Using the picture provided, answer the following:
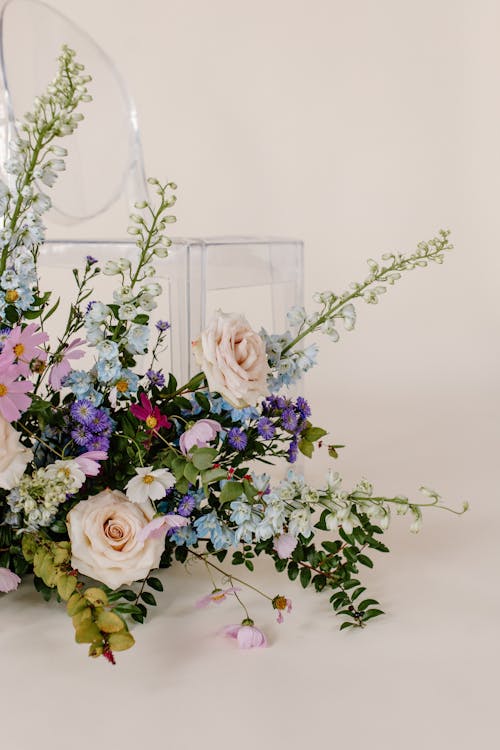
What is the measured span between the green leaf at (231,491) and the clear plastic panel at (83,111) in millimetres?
1161

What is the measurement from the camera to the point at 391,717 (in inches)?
41.6

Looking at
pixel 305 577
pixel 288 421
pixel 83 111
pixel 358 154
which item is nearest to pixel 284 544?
pixel 305 577

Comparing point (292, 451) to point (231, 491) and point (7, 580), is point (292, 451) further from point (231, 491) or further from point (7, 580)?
point (7, 580)

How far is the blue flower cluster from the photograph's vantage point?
1.21m

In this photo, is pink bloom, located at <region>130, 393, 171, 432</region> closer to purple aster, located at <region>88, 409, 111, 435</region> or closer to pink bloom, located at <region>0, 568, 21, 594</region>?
purple aster, located at <region>88, 409, 111, 435</region>

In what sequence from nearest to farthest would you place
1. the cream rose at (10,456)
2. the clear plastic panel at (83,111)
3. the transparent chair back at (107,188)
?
the cream rose at (10,456), the transparent chair back at (107,188), the clear plastic panel at (83,111)

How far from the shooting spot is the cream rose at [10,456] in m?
1.09

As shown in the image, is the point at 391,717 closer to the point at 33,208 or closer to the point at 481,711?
the point at 481,711

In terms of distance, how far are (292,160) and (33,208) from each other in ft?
7.12

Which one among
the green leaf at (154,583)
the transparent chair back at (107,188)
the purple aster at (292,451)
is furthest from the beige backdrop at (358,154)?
the green leaf at (154,583)

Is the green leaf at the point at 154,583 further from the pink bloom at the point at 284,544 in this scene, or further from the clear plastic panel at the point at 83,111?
the clear plastic panel at the point at 83,111

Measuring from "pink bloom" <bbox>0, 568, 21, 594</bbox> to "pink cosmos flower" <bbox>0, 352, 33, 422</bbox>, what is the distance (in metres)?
0.25

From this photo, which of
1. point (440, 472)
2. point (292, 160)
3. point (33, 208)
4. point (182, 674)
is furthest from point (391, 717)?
point (292, 160)

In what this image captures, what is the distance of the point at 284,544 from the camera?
1243 millimetres
